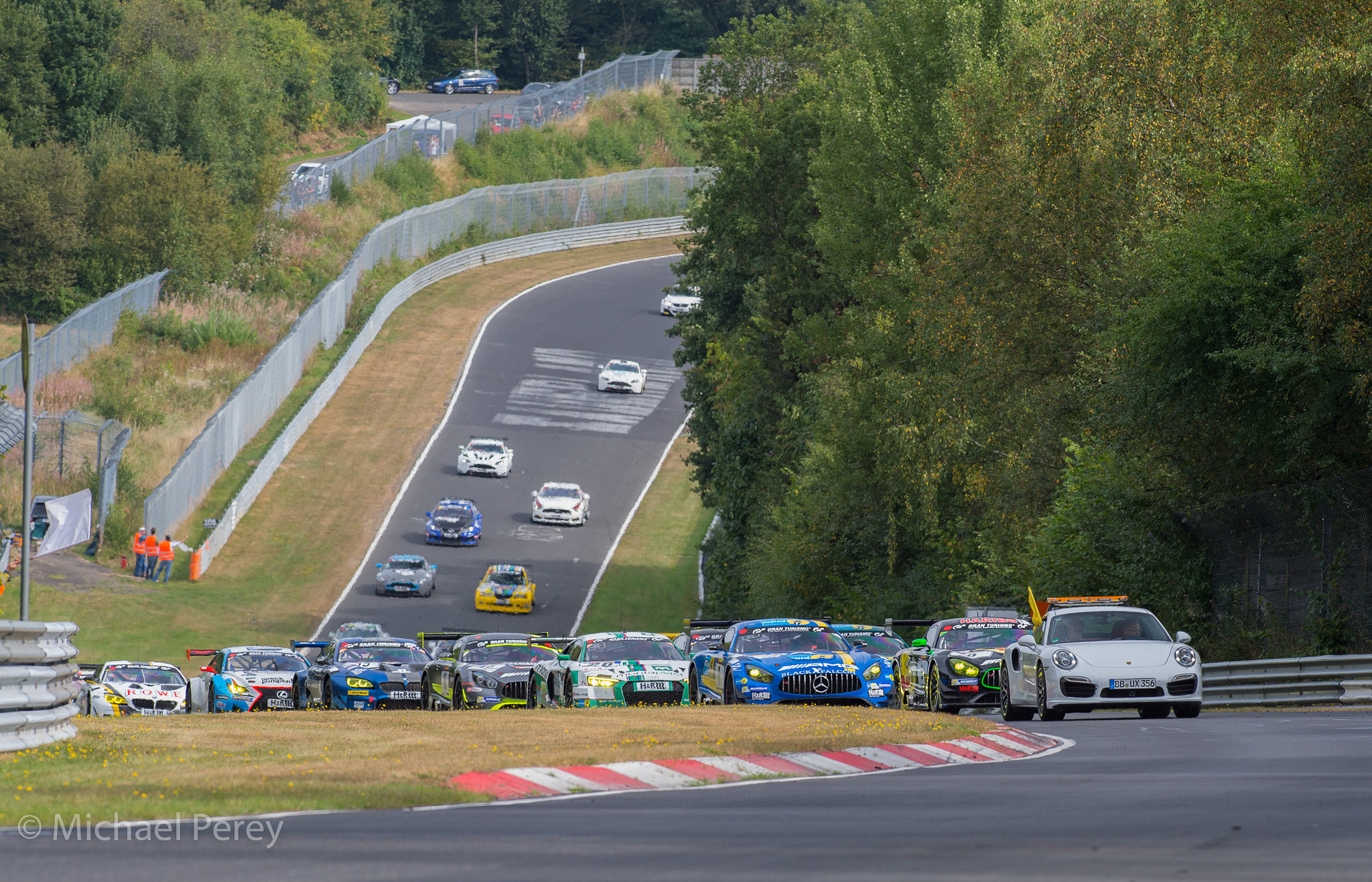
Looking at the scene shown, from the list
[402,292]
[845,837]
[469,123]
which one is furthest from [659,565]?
[469,123]

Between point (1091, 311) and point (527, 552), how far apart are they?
3025cm

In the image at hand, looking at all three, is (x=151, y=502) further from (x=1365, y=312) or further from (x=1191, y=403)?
(x=1365, y=312)

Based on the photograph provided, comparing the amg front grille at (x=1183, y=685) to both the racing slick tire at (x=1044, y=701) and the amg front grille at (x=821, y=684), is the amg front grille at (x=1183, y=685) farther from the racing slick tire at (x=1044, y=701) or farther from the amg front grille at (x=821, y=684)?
the amg front grille at (x=821, y=684)

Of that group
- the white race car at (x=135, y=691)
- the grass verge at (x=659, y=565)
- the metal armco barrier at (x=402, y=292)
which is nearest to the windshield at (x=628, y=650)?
the white race car at (x=135, y=691)

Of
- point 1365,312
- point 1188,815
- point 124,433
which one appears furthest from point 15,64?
point 1188,815

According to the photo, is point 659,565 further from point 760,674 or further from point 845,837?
point 845,837

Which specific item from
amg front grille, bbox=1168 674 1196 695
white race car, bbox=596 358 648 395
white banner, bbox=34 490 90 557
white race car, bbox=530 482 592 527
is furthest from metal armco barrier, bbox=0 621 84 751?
white race car, bbox=596 358 648 395

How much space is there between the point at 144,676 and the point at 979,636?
46.7 feet

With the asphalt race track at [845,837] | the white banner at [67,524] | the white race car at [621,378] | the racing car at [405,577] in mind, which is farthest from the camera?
the white race car at [621,378]

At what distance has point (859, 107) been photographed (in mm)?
39625

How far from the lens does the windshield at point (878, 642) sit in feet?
86.5

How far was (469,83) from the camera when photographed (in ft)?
447

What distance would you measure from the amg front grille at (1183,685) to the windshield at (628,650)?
7.14 meters

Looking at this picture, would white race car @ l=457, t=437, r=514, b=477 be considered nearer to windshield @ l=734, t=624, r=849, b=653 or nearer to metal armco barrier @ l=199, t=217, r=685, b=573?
metal armco barrier @ l=199, t=217, r=685, b=573
